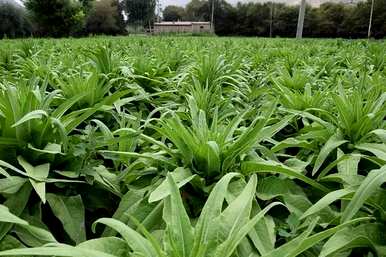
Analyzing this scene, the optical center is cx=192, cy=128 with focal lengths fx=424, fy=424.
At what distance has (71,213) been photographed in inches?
43.9

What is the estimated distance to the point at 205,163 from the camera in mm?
1159

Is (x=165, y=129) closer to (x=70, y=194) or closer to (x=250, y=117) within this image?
(x=70, y=194)

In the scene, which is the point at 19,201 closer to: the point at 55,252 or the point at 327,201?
the point at 55,252

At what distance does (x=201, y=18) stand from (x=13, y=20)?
2961cm

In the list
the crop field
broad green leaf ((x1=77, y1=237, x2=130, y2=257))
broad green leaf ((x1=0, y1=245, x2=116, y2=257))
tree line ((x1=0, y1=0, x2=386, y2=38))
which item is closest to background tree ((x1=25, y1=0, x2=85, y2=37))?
tree line ((x1=0, y1=0, x2=386, y2=38))

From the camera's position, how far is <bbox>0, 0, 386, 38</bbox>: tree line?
31.0m

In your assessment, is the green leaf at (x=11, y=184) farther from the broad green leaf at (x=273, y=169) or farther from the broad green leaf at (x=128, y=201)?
the broad green leaf at (x=273, y=169)

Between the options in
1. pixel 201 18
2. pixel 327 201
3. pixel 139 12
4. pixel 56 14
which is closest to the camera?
pixel 327 201

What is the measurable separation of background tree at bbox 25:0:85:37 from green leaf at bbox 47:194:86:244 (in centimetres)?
3129

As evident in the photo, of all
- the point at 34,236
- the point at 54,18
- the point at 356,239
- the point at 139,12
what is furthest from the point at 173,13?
A: the point at 356,239

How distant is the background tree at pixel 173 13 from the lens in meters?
65.2

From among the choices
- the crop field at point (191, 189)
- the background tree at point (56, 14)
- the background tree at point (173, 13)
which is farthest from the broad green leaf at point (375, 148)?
the background tree at point (173, 13)

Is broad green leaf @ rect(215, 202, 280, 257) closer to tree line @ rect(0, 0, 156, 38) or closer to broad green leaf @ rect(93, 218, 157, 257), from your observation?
broad green leaf @ rect(93, 218, 157, 257)

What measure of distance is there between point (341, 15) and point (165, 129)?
4255 centimetres
